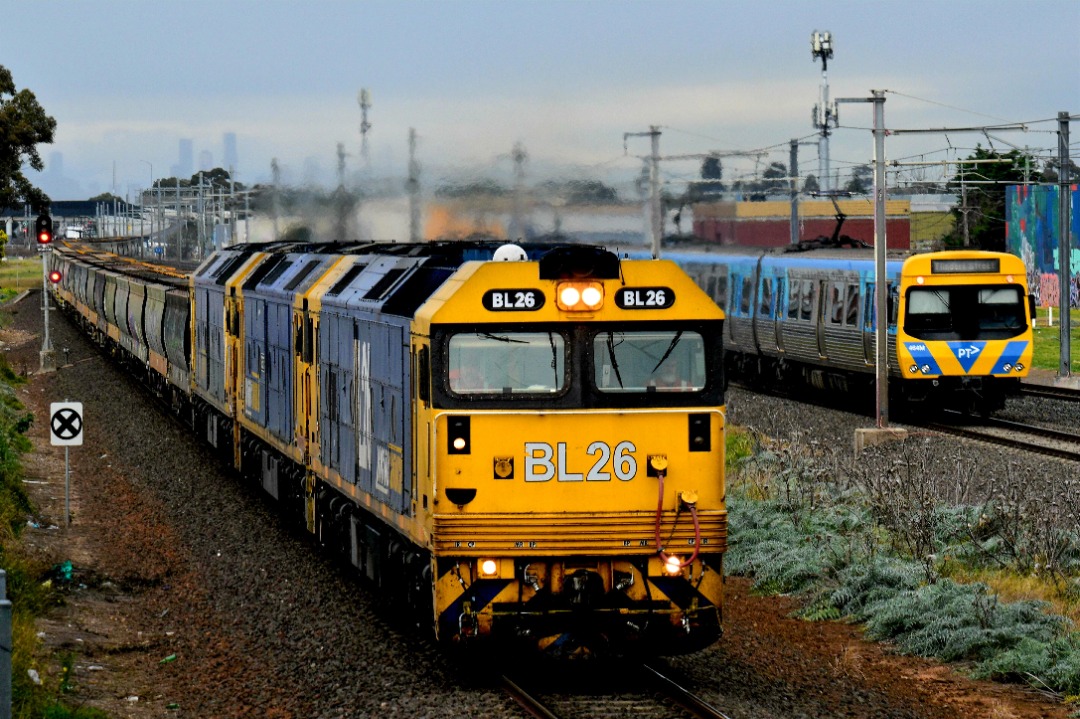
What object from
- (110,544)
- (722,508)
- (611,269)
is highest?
(611,269)

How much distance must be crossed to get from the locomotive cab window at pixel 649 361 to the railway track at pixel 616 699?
7.08 feet

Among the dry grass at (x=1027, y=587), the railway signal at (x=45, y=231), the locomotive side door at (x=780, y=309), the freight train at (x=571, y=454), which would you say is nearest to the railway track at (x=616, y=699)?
the freight train at (x=571, y=454)

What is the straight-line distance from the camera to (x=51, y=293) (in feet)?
289

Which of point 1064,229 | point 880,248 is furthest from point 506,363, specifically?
point 1064,229

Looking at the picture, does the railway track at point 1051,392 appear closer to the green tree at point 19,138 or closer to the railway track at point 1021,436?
the railway track at point 1021,436

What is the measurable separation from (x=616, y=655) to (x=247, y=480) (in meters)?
13.0

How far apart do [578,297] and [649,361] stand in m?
0.69

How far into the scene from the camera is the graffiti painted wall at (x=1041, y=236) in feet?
194

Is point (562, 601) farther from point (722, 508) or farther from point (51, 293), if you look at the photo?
point (51, 293)

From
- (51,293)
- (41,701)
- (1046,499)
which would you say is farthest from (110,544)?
(51,293)

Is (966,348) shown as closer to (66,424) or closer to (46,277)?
(66,424)

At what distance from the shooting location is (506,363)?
11.2 meters

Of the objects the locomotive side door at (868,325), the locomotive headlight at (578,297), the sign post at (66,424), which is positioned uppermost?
the locomotive headlight at (578,297)

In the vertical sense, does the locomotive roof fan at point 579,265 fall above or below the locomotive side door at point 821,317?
above
